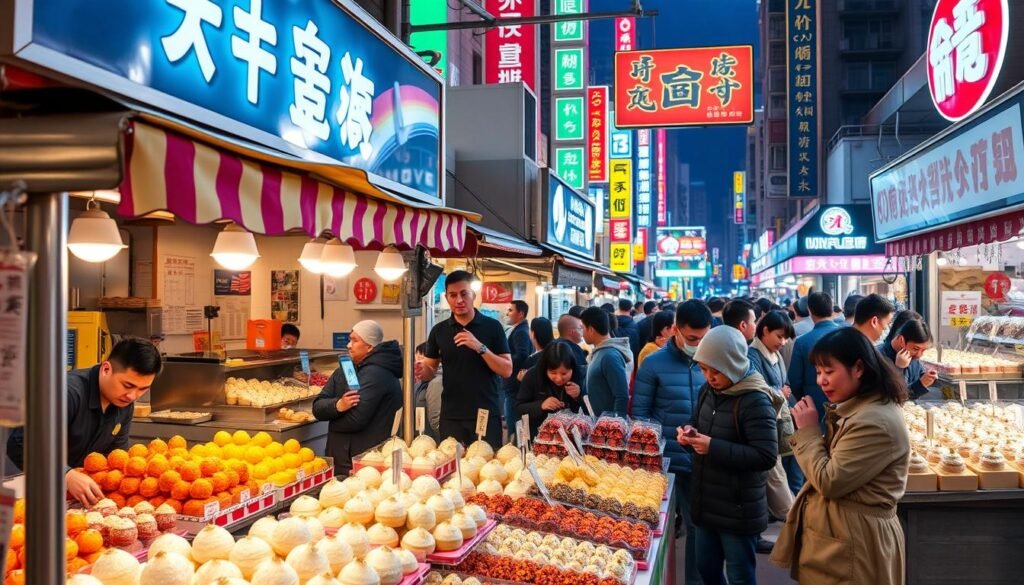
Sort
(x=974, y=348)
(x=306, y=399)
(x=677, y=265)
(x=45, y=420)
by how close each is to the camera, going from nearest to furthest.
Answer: (x=45, y=420)
(x=306, y=399)
(x=974, y=348)
(x=677, y=265)

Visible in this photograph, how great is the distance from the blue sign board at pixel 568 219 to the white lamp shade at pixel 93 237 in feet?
25.6

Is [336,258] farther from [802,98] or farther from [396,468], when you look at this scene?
[802,98]

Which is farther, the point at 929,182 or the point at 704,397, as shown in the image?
the point at 929,182

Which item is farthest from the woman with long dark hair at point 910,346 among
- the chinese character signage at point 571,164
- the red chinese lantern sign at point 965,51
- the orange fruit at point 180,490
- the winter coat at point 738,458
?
the chinese character signage at point 571,164

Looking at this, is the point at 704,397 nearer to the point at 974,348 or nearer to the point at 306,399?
the point at 306,399

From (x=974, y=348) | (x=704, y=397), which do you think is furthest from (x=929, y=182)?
(x=704, y=397)

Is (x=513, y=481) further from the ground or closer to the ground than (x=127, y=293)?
closer to the ground

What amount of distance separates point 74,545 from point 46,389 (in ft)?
5.61

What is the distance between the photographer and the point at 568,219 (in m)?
13.2

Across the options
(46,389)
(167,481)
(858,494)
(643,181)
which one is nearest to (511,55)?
(167,481)

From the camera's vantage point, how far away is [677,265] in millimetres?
55281

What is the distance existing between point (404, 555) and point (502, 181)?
871cm

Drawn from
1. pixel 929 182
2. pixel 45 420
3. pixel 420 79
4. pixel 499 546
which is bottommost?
pixel 499 546

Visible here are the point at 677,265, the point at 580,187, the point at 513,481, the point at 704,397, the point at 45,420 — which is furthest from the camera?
the point at 677,265
